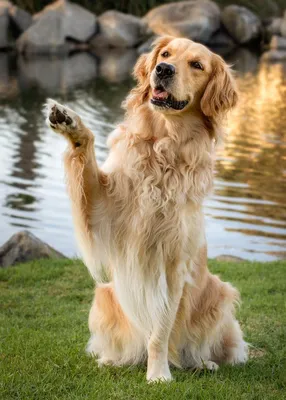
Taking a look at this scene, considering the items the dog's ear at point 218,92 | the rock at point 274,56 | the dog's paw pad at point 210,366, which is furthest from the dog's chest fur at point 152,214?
the rock at point 274,56

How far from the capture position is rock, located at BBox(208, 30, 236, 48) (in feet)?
118

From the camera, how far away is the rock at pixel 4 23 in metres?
30.2

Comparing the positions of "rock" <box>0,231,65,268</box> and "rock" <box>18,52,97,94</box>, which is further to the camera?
"rock" <box>18,52,97,94</box>

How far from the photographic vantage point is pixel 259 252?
945 cm

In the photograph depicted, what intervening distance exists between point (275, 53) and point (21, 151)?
A: 21.3 metres

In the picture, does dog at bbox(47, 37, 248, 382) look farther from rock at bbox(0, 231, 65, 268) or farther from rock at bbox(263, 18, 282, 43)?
rock at bbox(263, 18, 282, 43)

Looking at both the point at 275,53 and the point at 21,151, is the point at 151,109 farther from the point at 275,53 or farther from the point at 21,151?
the point at 275,53

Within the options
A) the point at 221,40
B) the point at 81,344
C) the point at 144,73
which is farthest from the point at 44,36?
the point at 144,73

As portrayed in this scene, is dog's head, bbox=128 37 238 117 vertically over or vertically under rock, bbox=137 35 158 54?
over

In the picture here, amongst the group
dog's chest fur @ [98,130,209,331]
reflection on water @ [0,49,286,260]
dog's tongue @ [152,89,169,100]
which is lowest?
reflection on water @ [0,49,286,260]

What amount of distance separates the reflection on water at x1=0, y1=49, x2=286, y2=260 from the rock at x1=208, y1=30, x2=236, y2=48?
913cm

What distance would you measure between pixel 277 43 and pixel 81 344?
105 ft

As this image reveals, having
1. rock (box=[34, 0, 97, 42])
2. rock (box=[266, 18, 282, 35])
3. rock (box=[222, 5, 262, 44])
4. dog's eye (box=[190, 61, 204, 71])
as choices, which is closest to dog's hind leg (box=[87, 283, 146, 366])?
dog's eye (box=[190, 61, 204, 71])

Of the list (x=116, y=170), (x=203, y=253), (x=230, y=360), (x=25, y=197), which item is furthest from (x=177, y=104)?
(x=25, y=197)
